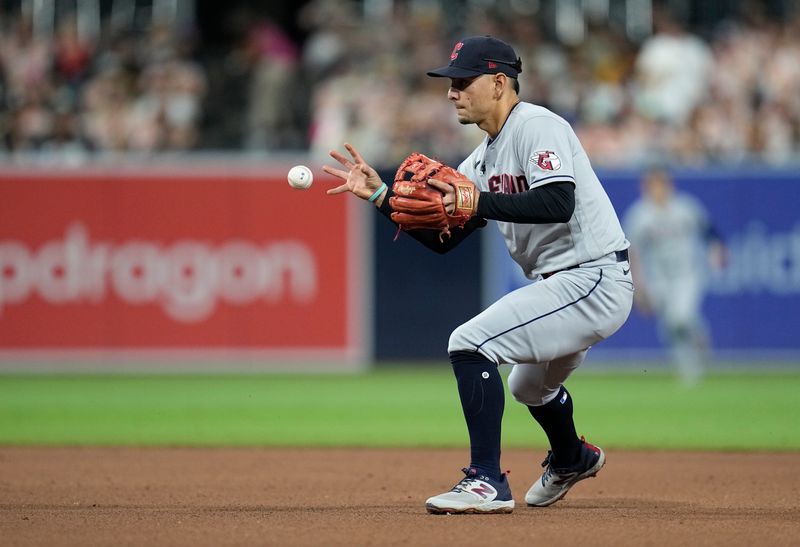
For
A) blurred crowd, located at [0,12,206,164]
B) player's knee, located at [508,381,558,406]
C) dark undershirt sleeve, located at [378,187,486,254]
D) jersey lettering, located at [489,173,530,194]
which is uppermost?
blurred crowd, located at [0,12,206,164]

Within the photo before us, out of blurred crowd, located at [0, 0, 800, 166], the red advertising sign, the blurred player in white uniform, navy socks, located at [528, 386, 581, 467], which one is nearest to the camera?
navy socks, located at [528, 386, 581, 467]

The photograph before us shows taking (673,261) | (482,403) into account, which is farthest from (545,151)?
(673,261)

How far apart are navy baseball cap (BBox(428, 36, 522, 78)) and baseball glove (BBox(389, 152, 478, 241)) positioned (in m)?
0.41

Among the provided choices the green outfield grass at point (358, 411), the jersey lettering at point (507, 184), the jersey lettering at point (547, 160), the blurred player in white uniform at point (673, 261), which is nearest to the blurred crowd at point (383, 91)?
the blurred player in white uniform at point (673, 261)

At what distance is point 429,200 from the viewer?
557 cm

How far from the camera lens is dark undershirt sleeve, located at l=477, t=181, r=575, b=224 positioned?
17.6 feet

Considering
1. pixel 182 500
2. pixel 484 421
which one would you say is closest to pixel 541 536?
pixel 484 421

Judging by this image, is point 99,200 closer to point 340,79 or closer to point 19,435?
point 340,79

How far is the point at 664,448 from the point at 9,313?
311 inches

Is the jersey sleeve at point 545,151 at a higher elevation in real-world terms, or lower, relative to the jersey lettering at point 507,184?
higher

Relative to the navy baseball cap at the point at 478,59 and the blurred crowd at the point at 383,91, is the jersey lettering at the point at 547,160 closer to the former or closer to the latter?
the navy baseball cap at the point at 478,59

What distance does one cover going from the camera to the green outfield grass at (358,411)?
9219mm

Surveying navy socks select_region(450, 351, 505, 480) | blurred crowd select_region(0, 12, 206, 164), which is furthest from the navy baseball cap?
blurred crowd select_region(0, 12, 206, 164)

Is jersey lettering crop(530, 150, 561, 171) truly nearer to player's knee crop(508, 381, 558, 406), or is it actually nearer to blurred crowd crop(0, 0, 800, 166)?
player's knee crop(508, 381, 558, 406)
